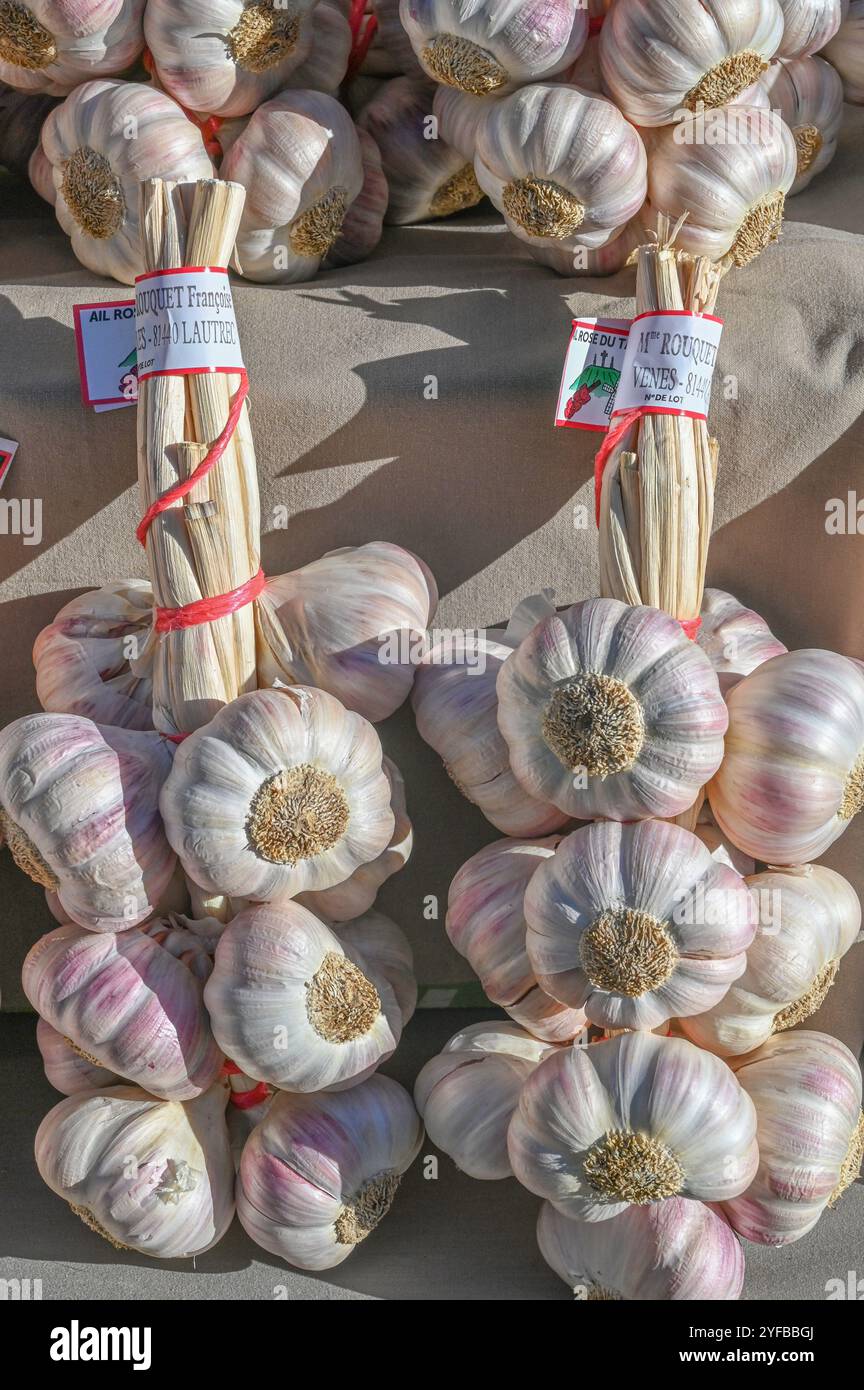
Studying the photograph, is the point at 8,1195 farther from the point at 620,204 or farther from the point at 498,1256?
the point at 620,204

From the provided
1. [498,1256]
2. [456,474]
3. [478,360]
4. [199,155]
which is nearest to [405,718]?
[456,474]

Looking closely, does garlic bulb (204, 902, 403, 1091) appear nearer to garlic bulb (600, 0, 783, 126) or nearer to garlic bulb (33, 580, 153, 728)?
garlic bulb (33, 580, 153, 728)

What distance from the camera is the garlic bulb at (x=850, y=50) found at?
1475 mm

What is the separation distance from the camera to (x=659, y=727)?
999 mm

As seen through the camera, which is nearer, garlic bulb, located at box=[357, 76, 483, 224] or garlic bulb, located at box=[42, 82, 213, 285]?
garlic bulb, located at box=[42, 82, 213, 285]

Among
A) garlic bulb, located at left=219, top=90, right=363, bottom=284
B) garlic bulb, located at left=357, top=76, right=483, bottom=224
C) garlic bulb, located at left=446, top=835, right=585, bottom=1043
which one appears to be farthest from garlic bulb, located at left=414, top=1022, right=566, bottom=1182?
garlic bulb, located at left=357, top=76, right=483, bottom=224

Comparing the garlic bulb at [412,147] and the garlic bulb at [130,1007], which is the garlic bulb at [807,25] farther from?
the garlic bulb at [130,1007]

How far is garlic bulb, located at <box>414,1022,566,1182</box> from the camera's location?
1103mm

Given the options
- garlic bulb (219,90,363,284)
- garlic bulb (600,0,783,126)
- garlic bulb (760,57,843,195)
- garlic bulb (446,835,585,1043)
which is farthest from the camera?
garlic bulb (760,57,843,195)

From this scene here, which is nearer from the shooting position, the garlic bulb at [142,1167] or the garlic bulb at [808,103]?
the garlic bulb at [142,1167]

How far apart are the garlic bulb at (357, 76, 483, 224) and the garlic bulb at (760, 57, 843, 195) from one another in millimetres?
363

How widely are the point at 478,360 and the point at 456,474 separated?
0.12m

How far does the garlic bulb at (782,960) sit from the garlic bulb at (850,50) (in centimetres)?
101

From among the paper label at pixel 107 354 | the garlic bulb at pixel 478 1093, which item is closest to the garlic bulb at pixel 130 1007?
the garlic bulb at pixel 478 1093
